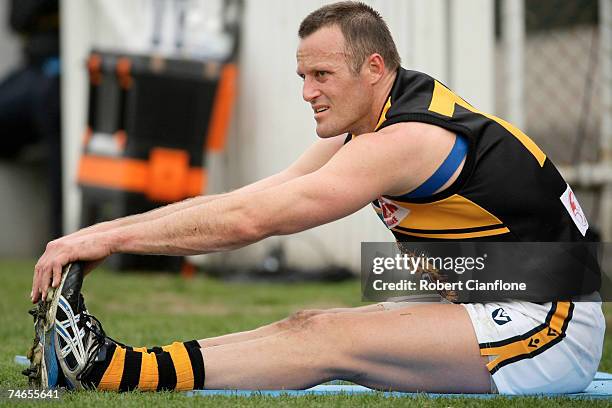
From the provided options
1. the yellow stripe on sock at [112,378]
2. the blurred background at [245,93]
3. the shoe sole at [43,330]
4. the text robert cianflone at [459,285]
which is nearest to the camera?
the shoe sole at [43,330]

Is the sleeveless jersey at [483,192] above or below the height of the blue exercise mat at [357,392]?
above

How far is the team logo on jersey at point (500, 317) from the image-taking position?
3273mm

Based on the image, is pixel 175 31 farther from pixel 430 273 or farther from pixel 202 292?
pixel 430 273

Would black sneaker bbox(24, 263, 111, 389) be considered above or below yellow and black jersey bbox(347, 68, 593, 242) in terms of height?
below

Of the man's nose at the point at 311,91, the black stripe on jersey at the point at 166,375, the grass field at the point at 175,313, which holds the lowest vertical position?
the grass field at the point at 175,313

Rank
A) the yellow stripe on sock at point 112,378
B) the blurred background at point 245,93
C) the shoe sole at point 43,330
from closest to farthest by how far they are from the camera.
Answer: the shoe sole at point 43,330 < the yellow stripe on sock at point 112,378 < the blurred background at point 245,93

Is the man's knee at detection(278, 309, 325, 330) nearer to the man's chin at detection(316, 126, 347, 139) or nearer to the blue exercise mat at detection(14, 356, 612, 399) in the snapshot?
the blue exercise mat at detection(14, 356, 612, 399)

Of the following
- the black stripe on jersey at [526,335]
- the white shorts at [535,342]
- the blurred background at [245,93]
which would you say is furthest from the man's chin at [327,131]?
the blurred background at [245,93]

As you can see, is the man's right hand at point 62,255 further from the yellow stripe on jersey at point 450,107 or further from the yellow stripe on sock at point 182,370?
the yellow stripe on jersey at point 450,107

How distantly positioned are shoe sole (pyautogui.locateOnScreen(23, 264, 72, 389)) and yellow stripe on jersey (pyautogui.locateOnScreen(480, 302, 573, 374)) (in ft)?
4.12

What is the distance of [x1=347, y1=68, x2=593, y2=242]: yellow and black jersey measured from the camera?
10.7 ft

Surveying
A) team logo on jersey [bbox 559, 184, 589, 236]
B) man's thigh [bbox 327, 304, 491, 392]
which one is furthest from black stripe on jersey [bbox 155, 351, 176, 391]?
team logo on jersey [bbox 559, 184, 589, 236]

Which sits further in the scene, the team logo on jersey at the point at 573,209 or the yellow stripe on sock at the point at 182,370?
the team logo on jersey at the point at 573,209

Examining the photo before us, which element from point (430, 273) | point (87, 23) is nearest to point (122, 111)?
point (87, 23)
